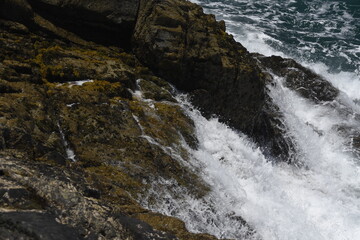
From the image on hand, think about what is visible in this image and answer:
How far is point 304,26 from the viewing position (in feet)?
103

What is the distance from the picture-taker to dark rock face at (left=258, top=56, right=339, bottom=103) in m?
19.6

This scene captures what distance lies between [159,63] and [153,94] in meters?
1.61

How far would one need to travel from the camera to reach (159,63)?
41.6 ft

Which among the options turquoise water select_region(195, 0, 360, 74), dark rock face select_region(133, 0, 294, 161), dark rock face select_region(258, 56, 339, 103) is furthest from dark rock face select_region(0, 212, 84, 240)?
turquoise water select_region(195, 0, 360, 74)

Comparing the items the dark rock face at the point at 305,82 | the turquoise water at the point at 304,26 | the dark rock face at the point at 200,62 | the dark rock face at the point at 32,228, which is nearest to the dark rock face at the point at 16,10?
the dark rock face at the point at 200,62

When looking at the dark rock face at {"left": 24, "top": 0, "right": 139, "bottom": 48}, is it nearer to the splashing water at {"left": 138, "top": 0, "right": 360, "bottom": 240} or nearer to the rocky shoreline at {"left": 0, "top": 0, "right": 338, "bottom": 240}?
the rocky shoreline at {"left": 0, "top": 0, "right": 338, "bottom": 240}

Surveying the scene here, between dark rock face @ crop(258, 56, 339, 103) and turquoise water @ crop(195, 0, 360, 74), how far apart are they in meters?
6.99

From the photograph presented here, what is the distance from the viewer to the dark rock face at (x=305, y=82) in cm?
1959

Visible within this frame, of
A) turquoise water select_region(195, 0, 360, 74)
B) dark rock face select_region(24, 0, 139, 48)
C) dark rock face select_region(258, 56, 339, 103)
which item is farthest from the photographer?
turquoise water select_region(195, 0, 360, 74)

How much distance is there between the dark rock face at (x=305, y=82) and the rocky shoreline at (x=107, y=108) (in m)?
3.05

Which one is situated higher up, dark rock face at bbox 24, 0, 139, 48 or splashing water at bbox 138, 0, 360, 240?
dark rock face at bbox 24, 0, 139, 48

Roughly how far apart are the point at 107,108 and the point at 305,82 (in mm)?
13626

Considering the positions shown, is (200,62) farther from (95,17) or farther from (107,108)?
(107,108)

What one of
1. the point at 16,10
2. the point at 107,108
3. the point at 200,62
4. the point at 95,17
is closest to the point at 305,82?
the point at 200,62
